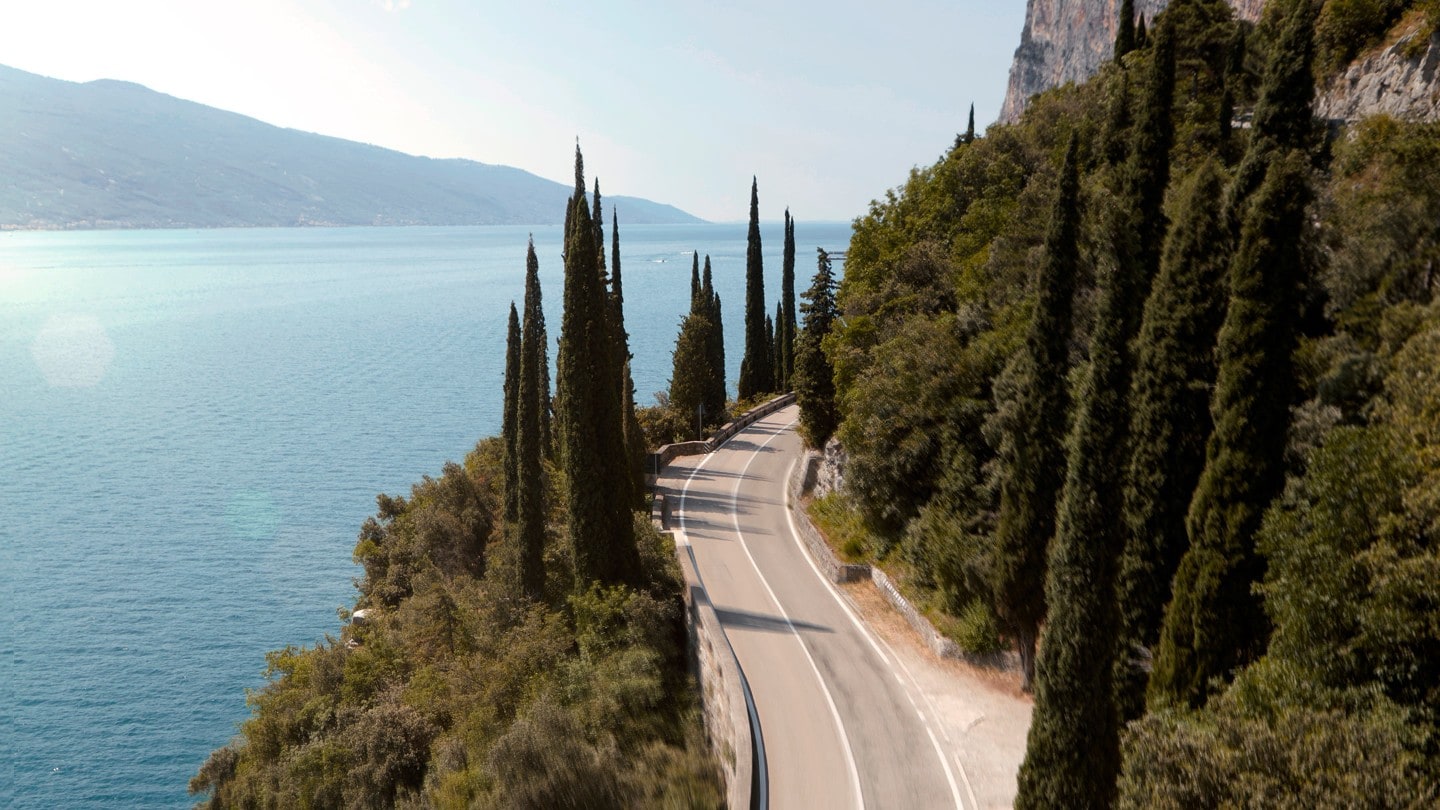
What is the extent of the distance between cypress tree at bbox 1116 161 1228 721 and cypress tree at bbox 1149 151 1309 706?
0.79 meters

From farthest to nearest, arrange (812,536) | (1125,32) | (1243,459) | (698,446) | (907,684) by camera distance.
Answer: (1125,32) → (698,446) → (812,536) → (907,684) → (1243,459)

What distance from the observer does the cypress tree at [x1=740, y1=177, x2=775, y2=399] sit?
2146 inches

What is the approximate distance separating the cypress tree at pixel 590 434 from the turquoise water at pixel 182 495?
18.4 metres

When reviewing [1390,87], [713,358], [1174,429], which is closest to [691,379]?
[713,358]

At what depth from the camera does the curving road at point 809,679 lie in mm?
15898

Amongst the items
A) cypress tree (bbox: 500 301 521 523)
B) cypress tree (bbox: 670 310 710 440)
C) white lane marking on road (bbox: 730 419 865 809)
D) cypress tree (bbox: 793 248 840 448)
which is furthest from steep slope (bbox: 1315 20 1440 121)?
cypress tree (bbox: 670 310 710 440)

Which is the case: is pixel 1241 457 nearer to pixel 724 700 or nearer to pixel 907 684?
pixel 907 684

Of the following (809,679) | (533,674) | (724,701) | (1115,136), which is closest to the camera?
(724,701)

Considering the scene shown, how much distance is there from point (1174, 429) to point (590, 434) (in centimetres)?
1433

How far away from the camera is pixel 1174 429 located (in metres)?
15.6

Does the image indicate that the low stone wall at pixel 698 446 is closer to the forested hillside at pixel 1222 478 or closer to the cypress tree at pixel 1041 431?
the forested hillside at pixel 1222 478

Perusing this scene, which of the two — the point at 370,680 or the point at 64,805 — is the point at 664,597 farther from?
the point at 64,805

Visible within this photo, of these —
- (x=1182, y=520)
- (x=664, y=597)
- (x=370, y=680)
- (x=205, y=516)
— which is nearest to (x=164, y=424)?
(x=205, y=516)

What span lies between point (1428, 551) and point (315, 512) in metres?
56.0
